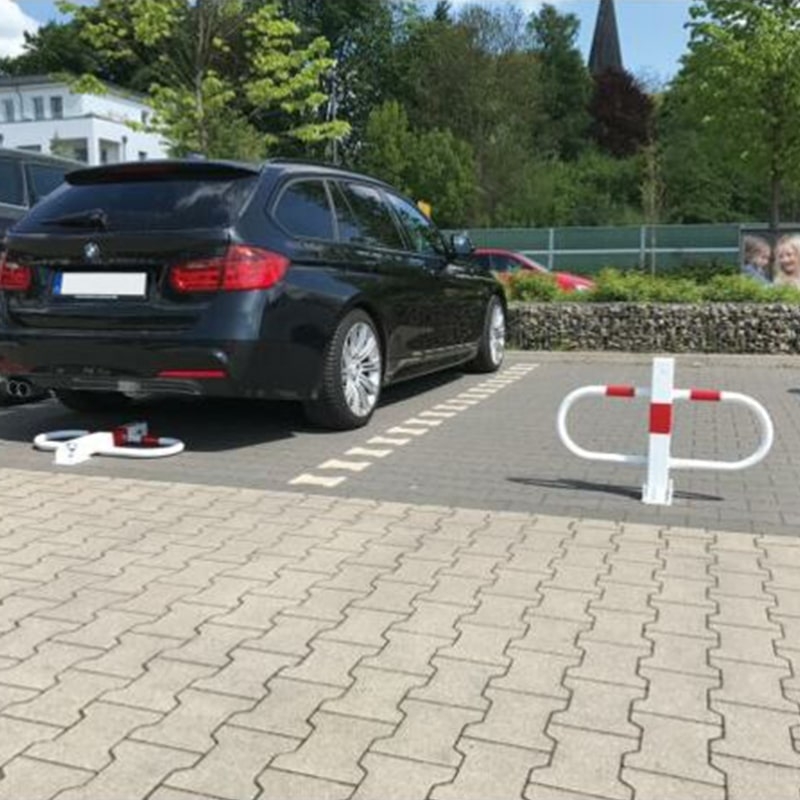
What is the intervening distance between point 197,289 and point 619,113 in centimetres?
6293

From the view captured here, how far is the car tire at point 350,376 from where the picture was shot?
23.7 ft

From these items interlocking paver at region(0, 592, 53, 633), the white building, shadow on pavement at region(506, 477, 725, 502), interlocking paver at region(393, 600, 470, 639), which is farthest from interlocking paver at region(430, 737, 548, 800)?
the white building

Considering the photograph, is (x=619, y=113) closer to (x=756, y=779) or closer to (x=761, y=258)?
(x=761, y=258)

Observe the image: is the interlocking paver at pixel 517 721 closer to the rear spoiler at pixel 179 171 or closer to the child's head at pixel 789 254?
the rear spoiler at pixel 179 171

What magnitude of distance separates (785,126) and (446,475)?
19039 millimetres

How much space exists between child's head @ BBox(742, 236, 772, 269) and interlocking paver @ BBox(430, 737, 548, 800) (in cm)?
1959

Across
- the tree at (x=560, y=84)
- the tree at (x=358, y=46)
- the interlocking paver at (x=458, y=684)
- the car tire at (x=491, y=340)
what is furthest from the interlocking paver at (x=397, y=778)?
the tree at (x=358, y=46)

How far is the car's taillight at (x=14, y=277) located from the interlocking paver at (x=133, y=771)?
4.52 m

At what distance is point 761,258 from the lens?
21.2 m

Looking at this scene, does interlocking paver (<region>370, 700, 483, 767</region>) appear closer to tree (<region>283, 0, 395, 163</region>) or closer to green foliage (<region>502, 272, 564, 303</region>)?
green foliage (<region>502, 272, 564, 303</region>)

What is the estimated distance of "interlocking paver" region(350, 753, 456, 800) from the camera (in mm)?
2809

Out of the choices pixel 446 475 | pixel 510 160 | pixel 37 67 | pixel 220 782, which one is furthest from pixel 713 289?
pixel 37 67

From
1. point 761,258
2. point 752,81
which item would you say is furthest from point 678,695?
point 752,81

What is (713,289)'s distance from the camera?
45.5 ft
